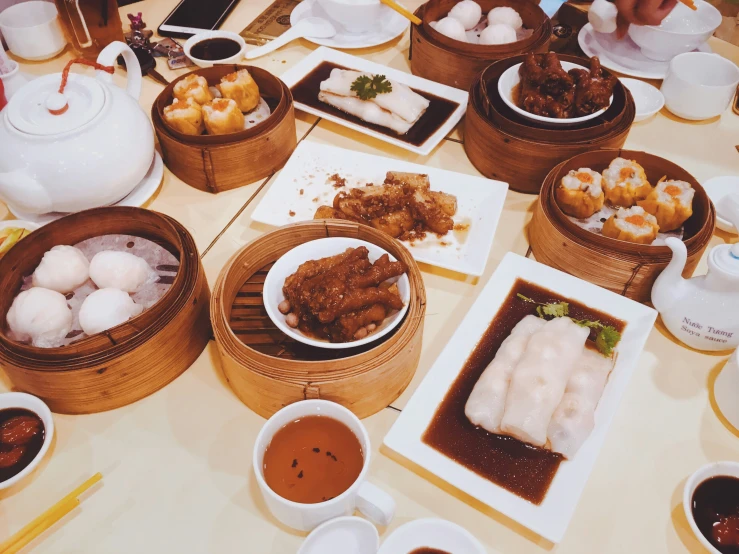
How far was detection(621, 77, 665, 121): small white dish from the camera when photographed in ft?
8.84

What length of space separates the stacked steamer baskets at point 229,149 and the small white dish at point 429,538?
1566 mm

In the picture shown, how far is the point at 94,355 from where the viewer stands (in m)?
1.57

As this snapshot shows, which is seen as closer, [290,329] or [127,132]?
[290,329]

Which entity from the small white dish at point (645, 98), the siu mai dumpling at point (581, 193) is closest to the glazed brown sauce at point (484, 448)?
the siu mai dumpling at point (581, 193)

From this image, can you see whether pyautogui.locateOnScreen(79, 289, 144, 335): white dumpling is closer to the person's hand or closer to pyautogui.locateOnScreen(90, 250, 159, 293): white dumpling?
pyautogui.locateOnScreen(90, 250, 159, 293): white dumpling

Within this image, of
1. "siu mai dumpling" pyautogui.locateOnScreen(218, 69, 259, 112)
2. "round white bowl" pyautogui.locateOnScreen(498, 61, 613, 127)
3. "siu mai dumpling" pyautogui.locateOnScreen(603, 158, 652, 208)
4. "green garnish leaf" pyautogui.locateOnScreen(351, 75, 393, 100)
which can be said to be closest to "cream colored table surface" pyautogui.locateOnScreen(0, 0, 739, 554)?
"siu mai dumpling" pyautogui.locateOnScreen(603, 158, 652, 208)

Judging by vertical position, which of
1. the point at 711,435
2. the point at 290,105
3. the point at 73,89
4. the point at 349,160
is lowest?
the point at 711,435

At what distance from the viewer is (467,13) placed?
2.90 m

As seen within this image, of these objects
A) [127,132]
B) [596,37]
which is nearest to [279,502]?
[127,132]

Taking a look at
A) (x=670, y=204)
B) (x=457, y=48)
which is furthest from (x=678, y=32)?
(x=670, y=204)

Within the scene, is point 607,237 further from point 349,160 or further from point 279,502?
point 279,502

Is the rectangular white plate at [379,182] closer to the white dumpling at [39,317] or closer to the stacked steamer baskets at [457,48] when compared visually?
the stacked steamer baskets at [457,48]

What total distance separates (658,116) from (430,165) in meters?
1.20

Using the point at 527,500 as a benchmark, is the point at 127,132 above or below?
above
